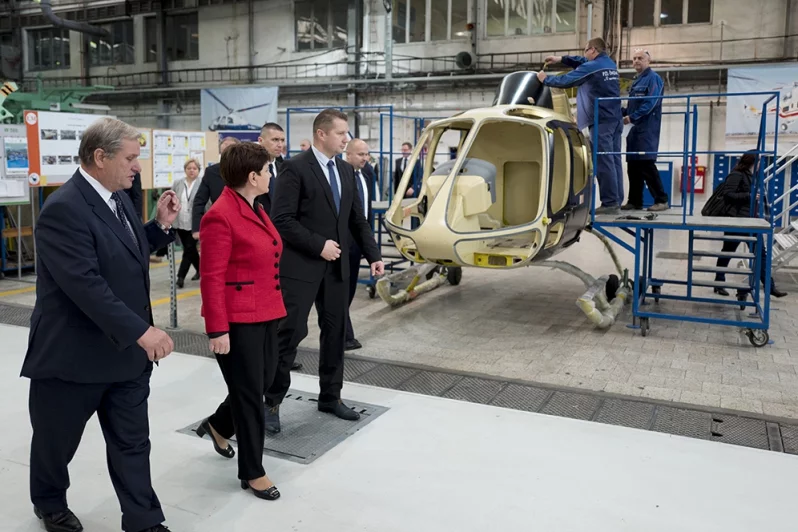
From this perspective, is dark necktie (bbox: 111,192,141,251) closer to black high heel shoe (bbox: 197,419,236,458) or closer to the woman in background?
black high heel shoe (bbox: 197,419,236,458)

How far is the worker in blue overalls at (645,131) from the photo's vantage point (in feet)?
24.5

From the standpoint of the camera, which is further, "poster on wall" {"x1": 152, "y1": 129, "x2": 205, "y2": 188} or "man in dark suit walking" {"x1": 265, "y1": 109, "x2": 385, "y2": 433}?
"poster on wall" {"x1": 152, "y1": 129, "x2": 205, "y2": 188}

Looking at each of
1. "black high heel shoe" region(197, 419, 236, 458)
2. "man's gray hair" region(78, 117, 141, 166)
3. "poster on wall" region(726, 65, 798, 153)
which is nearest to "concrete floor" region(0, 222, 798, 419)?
"black high heel shoe" region(197, 419, 236, 458)

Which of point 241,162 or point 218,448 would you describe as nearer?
point 241,162

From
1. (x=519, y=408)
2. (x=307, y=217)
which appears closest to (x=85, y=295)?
(x=307, y=217)

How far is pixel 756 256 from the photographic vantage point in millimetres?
6793

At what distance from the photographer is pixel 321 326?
14.7ft

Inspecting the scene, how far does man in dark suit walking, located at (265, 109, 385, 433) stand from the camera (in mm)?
4137

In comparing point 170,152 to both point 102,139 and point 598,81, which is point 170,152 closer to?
point 598,81

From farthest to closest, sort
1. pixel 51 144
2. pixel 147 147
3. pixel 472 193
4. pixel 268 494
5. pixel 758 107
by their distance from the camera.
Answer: pixel 758 107
pixel 147 147
pixel 51 144
pixel 472 193
pixel 268 494

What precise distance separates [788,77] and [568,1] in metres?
5.57

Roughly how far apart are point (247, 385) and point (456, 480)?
4.01 feet

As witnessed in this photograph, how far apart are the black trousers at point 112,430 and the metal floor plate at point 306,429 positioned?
112 cm

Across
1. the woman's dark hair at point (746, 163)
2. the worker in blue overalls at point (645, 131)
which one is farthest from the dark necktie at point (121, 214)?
the woman's dark hair at point (746, 163)
